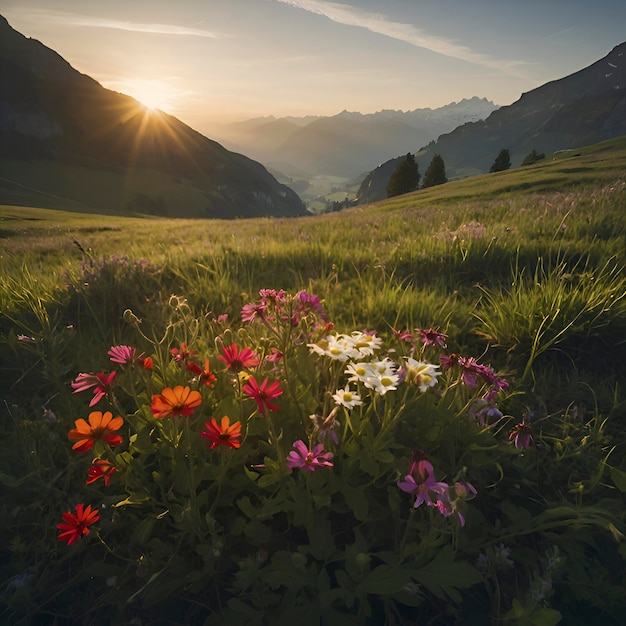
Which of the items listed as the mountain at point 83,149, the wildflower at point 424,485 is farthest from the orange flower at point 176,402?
the mountain at point 83,149

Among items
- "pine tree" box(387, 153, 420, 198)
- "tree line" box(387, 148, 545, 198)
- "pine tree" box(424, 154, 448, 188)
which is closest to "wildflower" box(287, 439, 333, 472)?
"tree line" box(387, 148, 545, 198)

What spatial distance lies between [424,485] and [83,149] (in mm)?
204907

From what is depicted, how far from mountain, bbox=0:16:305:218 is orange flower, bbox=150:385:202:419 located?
141 metres

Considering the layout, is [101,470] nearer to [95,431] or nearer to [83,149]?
[95,431]

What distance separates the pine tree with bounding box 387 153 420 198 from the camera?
76.1m

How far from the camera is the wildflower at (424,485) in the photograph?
60.6 inches

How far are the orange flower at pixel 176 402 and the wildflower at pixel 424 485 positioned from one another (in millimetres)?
933

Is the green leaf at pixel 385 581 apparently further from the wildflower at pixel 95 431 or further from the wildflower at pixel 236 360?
the wildflower at pixel 95 431

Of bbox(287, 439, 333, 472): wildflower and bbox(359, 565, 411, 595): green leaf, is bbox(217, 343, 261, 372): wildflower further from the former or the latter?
bbox(359, 565, 411, 595): green leaf

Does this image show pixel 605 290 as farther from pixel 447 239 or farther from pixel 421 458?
pixel 421 458

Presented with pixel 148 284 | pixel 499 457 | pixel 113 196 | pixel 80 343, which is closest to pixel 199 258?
pixel 148 284

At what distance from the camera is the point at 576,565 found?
1807 millimetres

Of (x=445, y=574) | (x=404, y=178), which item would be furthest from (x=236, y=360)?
(x=404, y=178)

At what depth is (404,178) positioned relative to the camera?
252 feet
